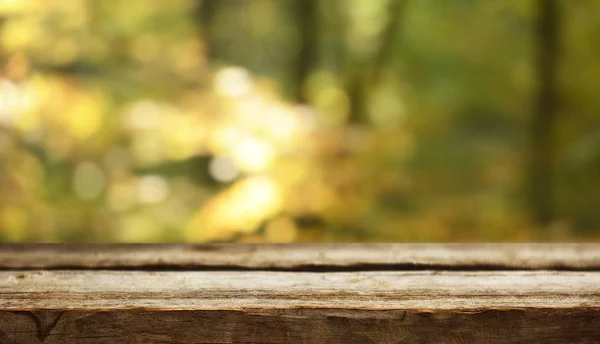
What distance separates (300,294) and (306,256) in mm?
102

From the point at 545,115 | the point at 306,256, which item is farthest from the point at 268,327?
the point at 545,115

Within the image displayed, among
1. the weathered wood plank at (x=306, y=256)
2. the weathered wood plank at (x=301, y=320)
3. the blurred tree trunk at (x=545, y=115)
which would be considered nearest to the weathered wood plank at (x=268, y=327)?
the weathered wood plank at (x=301, y=320)

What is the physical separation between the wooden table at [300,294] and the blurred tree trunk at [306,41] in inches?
171

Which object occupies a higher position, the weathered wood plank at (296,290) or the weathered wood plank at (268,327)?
the weathered wood plank at (296,290)

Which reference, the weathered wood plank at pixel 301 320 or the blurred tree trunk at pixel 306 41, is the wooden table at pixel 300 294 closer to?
the weathered wood plank at pixel 301 320

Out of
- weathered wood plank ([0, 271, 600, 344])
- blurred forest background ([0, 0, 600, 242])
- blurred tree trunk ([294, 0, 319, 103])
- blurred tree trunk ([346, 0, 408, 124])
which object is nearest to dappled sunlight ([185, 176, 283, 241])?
blurred forest background ([0, 0, 600, 242])

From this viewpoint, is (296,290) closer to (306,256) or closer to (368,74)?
(306,256)

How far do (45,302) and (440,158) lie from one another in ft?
17.2

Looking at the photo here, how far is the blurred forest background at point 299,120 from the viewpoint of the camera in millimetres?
3824

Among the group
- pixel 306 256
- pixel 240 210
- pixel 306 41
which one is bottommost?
pixel 306 256

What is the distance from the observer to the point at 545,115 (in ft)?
15.8

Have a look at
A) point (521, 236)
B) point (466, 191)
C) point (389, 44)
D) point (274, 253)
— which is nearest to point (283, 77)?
point (389, 44)

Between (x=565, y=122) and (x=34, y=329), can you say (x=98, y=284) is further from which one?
(x=565, y=122)

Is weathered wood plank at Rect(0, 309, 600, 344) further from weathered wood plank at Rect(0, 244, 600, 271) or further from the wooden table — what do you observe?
weathered wood plank at Rect(0, 244, 600, 271)
